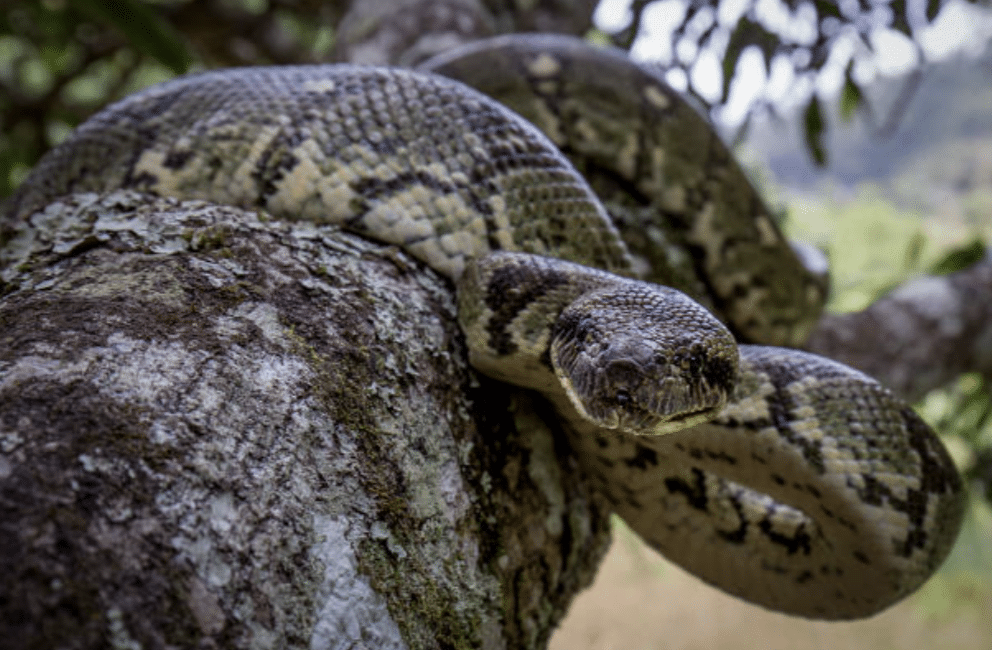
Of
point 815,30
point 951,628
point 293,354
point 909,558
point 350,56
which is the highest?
point 815,30

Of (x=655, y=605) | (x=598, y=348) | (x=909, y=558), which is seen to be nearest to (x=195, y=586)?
(x=598, y=348)

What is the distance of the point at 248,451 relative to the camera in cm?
95

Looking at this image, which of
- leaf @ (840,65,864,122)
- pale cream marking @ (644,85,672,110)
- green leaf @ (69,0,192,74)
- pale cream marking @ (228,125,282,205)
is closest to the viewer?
pale cream marking @ (228,125,282,205)

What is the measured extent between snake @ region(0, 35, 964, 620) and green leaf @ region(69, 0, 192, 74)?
1.25 meters

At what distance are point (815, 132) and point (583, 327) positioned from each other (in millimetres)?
1953

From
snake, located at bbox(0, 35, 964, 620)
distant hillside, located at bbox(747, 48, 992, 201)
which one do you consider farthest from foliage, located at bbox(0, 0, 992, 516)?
distant hillside, located at bbox(747, 48, 992, 201)

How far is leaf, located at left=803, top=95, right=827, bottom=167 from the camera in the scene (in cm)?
289

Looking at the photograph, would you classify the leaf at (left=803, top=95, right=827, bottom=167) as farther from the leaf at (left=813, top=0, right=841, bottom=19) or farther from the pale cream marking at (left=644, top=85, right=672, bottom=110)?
the pale cream marking at (left=644, top=85, right=672, bottom=110)

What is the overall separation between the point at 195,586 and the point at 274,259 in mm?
561

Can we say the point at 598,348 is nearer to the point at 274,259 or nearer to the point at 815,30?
the point at 274,259

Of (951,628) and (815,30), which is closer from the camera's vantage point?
(815,30)

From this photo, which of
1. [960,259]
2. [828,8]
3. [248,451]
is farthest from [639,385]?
[960,259]

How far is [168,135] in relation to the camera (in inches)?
67.1

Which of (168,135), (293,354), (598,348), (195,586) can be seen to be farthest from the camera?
(168,135)
